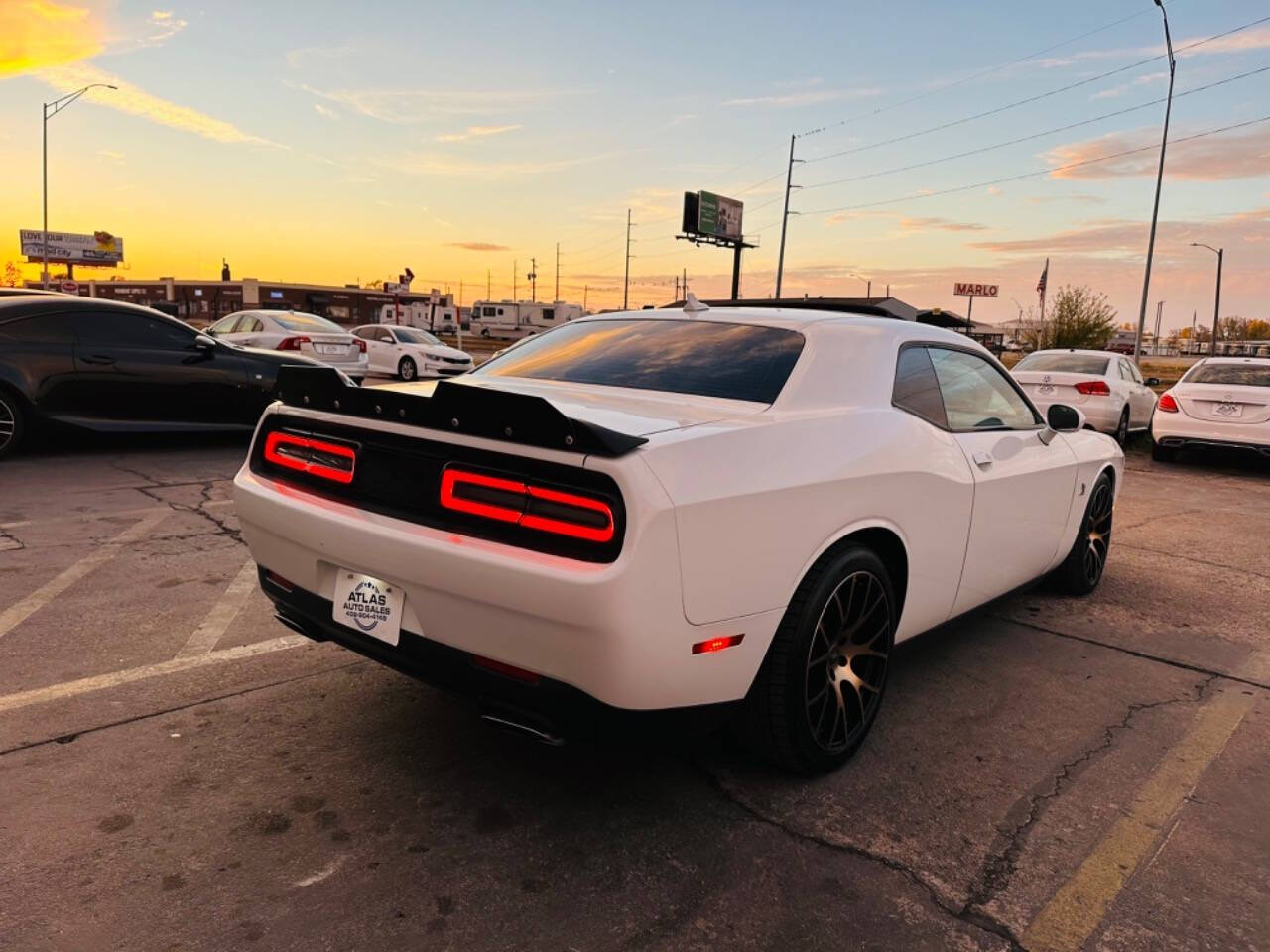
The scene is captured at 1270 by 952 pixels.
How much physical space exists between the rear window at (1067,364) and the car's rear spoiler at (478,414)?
40.1 ft

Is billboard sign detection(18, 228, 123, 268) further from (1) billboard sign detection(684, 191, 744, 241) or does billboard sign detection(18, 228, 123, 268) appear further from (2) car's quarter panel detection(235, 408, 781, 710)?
(2) car's quarter panel detection(235, 408, 781, 710)

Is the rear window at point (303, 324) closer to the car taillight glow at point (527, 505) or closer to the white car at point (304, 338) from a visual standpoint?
the white car at point (304, 338)

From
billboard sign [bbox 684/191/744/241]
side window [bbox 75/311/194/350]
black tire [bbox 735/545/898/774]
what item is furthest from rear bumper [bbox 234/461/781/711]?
billboard sign [bbox 684/191/744/241]

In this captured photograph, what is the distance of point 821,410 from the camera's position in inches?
116

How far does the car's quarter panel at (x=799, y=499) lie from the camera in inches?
90.0

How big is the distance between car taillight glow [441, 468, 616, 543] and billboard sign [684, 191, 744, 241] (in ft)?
207

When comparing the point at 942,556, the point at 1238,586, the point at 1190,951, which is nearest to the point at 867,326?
the point at 942,556

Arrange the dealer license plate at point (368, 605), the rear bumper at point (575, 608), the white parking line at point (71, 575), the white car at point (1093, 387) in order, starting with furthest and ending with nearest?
1. the white car at point (1093, 387)
2. the white parking line at point (71, 575)
3. the dealer license plate at point (368, 605)
4. the rear bumper at point (575, 608)

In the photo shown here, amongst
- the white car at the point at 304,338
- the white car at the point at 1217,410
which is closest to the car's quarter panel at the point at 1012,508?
the white car at the point at 1217,410

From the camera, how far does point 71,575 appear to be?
4660 mm

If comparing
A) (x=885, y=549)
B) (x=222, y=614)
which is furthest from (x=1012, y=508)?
(x=222, y=614)

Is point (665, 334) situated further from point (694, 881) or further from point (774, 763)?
Result: point (694, 881)

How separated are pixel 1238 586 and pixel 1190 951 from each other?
4.20m

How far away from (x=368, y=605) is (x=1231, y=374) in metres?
12.3
